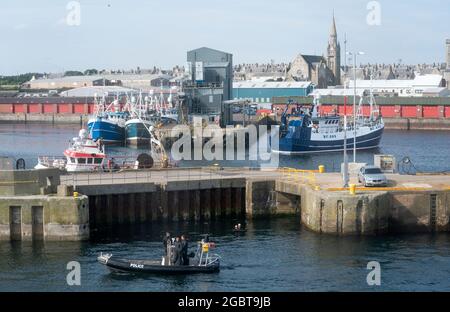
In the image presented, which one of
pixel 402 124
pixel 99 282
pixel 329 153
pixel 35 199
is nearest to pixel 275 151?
pixel 329 153

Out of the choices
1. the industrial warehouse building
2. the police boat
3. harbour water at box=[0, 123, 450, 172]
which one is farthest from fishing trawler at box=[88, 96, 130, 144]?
the police boat

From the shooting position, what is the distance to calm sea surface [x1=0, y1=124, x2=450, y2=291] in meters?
41.0

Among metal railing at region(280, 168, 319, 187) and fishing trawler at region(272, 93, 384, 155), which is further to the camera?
fishing trawler at region(272, 93, 384, 155)

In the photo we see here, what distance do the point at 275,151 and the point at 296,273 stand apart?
7012 centimetres

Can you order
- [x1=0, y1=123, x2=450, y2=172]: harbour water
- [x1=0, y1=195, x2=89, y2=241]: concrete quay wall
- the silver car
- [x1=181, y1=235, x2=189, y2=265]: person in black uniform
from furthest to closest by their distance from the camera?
[x1=0, y1=123, x2=450, y2=172]: harbour water
the silver car
[x1=0, y1=195, x2=89, y2=241]: concrete quay wall
[x1=181, y1=235, x2=189, y2=265]: person in black uniform

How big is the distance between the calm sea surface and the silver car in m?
3.99

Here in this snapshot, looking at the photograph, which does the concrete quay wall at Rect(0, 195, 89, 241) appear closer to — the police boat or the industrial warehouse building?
the police boat

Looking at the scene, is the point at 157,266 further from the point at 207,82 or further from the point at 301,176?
the point at 207,82

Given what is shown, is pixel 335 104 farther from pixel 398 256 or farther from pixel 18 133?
pixel 398 256

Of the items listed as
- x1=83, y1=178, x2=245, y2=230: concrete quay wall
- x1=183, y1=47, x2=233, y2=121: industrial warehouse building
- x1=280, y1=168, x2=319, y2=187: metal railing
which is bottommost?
x1=83, y1=178, x2=245, y2=230: concrete quay wall

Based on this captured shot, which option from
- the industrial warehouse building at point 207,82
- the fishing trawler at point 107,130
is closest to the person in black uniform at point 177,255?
the fishing trawler at point 107,130

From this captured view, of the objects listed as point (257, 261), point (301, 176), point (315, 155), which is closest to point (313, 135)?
point (315, 155)

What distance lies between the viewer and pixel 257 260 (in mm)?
45375
